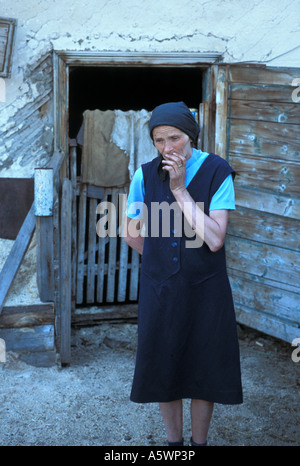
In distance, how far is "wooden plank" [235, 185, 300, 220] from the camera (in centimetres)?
466

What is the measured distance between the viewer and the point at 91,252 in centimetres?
594

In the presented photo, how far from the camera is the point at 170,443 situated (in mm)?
2984

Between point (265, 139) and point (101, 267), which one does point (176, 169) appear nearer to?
point (265, 139)

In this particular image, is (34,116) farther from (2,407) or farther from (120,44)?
(2,407)

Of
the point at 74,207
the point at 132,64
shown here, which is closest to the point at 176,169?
the point at 132,64

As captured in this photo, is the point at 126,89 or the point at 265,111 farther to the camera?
the point at 126,89

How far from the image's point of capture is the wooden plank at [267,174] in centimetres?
465

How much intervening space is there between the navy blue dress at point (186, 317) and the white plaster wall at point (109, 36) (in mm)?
2224

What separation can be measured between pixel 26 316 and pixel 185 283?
2.28 m

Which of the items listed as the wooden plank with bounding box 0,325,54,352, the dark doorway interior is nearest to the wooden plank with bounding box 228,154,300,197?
the wooden plank with bounding box 0,325,54,352

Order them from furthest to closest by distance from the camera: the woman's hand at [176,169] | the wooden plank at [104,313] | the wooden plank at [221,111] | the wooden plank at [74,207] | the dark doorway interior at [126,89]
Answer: the dark doorway interior at [126,89], the wooden plank at [104,313], the wooden plank at [74,207], the wooden plank at [221,111], the woman's hand at [176,169]

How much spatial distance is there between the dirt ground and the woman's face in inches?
76.1

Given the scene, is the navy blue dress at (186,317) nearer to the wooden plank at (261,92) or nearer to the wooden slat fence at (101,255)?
the wooden plank at (261,92)

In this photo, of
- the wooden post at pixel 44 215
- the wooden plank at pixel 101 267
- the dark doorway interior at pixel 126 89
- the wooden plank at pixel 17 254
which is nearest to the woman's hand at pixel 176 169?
the wooden post at pixel 44 215
